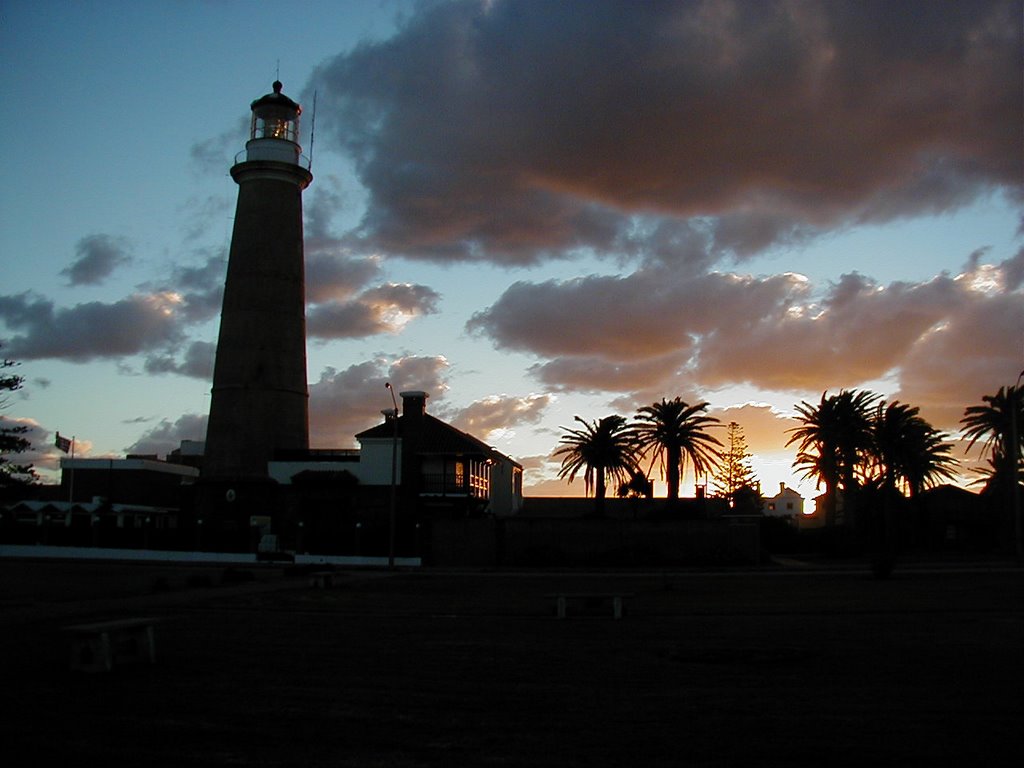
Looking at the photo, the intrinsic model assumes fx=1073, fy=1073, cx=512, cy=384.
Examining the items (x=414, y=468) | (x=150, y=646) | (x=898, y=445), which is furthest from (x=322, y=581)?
(x=898, y=445)

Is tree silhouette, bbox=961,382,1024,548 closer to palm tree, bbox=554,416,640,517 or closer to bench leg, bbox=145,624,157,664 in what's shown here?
palm tree, bbox=554,416,640,517

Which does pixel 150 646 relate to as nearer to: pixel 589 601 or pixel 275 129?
pixel 589 601

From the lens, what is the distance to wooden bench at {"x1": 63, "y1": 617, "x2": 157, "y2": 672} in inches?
482

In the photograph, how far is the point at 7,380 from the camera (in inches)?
1244

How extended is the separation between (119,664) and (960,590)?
77.0 ft

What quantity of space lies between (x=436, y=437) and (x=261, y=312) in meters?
11.9

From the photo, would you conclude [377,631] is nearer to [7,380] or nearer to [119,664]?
[119,664]

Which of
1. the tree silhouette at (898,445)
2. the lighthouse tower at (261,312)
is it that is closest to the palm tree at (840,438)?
the tree silhouette at (898,445)

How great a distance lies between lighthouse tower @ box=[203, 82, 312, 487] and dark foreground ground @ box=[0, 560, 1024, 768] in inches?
1468

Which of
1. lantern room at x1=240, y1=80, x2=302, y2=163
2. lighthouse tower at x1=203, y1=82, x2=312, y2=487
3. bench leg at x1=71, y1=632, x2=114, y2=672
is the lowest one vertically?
bench leg at x1=71, y1=632, x2=114, y2=672

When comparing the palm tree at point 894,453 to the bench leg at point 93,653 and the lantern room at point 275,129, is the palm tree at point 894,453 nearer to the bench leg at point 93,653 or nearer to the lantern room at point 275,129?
the lantern room at point 275,129

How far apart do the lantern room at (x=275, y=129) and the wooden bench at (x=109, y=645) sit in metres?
48.9

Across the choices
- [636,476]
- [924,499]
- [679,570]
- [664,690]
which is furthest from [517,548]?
[664,690]

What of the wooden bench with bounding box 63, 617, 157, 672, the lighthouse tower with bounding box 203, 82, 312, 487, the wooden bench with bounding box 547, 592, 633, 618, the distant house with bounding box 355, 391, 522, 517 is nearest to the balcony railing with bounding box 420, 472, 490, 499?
the distant house with bounding box 355, 391, 522, 517
